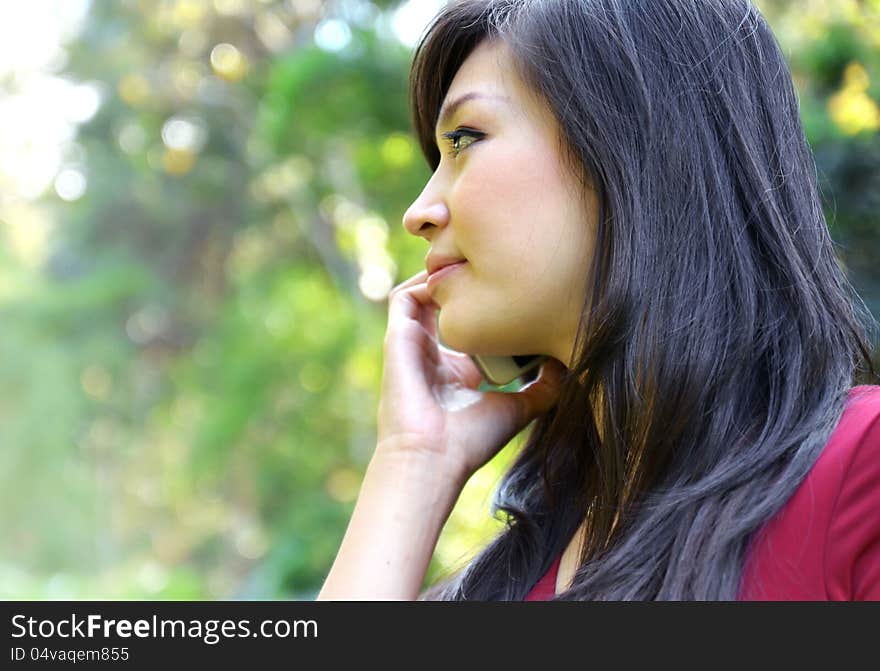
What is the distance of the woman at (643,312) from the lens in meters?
1.01

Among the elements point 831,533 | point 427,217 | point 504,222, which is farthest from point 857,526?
point 427,217

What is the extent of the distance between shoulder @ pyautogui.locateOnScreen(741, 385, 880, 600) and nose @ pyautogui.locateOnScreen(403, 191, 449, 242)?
59 centimetres

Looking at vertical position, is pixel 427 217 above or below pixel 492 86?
below

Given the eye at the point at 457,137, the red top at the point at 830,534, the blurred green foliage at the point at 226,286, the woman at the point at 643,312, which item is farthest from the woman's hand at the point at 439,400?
the red top at the point at 830,534

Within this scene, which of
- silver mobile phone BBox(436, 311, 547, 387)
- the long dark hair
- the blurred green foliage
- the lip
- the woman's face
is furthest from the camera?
the blurred green foliage

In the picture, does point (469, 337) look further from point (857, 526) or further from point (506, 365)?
point (857, 526)

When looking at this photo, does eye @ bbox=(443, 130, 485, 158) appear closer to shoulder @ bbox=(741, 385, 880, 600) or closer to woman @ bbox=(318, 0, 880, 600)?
woman @ bbox=(318, 0, 880, 600)

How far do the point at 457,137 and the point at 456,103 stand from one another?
0.05 metres

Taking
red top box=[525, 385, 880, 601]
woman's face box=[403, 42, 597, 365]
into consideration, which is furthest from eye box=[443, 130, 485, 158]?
red top box=[525, 385, 880, 601]

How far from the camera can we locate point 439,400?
156cm

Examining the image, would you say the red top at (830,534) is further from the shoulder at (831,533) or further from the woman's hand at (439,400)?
the woman's hand at (439,400)

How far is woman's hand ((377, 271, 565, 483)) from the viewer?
1.46 m

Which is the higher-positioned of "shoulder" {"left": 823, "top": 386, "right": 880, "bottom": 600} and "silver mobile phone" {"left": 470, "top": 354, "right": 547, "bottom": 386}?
"silver mobile phone" {"left": 470, "top": 354, "right": 547, "bottom": 386}

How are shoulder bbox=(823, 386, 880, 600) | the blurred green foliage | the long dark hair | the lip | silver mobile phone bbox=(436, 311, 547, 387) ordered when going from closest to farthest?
shoulder bbox=(823, 386, 880, 600) → the long dark hair → the lip → silver mobile phone bbox=(436, 311, 547, 387) → the blurred green foliage
